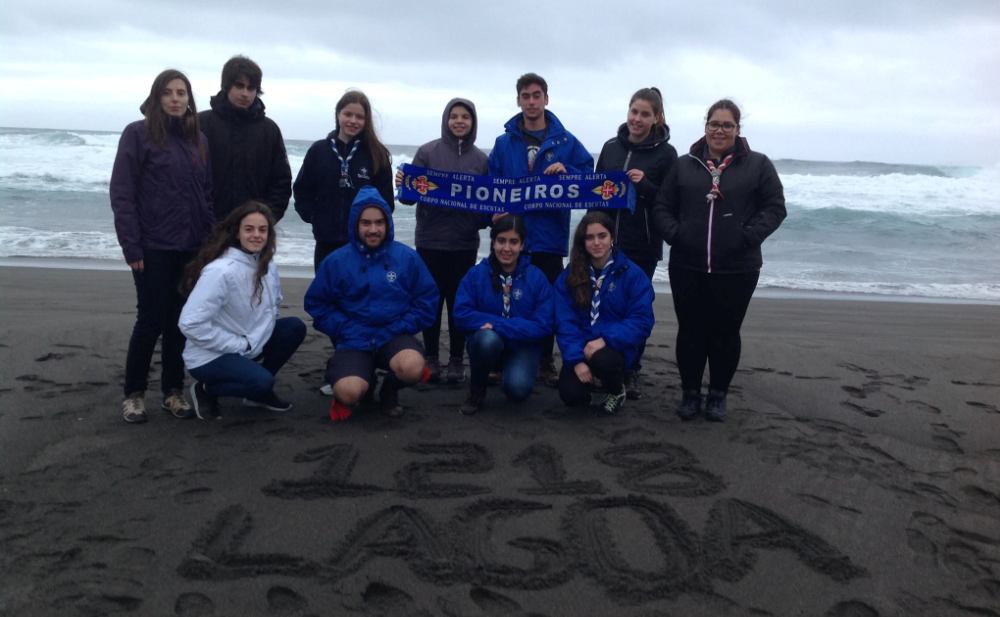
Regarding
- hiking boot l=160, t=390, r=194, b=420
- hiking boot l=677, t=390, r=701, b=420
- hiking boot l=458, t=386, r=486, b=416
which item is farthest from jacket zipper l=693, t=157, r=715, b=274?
hiking boot l=160, t=390, r=194, b=420

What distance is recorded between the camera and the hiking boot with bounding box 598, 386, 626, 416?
519cm

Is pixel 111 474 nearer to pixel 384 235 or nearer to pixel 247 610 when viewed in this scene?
pixel 247 610

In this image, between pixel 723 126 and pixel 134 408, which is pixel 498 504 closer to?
pixel 134 408

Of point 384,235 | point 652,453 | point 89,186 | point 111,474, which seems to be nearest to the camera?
point 111,474

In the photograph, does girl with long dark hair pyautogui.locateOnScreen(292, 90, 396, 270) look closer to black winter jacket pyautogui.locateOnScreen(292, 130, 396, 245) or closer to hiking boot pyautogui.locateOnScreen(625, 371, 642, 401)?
black winter jacket pyautogui.locateOnScreen(292, 130, 396, 245)

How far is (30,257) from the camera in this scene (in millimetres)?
12172

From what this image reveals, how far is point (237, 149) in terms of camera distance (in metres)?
5.13

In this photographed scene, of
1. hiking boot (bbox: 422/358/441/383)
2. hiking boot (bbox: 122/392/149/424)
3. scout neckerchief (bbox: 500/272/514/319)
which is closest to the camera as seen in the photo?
hiking boot (bbox: 122/392/149/424)

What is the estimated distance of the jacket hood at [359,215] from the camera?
4984 mm

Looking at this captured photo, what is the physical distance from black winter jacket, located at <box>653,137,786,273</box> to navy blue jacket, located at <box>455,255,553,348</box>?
2.94 ft

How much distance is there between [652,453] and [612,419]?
1.88 ft

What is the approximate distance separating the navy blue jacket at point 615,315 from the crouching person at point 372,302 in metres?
0.87

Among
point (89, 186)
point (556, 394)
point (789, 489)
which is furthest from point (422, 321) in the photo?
point (89, 186)

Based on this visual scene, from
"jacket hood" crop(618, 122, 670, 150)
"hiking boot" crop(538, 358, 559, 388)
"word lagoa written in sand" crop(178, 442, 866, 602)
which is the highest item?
"jacket hood" crop(618, 122, 670, 150)
